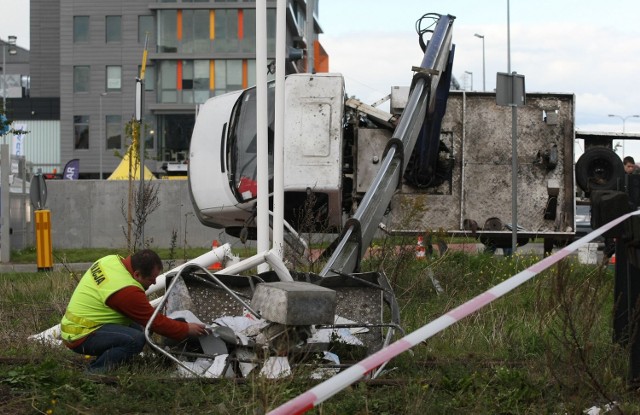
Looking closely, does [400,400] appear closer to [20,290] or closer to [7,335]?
[7,335]

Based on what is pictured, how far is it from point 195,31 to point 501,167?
52222 millimetres

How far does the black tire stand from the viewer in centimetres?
1641

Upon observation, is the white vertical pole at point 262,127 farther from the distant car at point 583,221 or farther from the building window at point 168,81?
the building window at point 168,81

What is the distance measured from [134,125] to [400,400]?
4180 cm

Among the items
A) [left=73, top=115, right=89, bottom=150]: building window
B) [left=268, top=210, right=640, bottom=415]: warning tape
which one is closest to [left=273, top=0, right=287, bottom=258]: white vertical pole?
[left=268, top=210, right=640, bottom=415]: warning tape

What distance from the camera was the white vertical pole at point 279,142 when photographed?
1034 cm

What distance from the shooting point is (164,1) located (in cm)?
6638

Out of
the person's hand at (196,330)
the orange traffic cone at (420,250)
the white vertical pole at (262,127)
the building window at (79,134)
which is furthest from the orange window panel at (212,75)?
the person's hand at (196,330)

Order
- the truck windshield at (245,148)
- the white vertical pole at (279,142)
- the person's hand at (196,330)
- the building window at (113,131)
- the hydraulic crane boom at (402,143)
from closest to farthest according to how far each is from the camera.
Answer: the person's hand at (196,330), the hydraulic crane boom at (402,143), the white vertical pole at (279,142), the truck windshield at (245,148), the building window at (113,131)

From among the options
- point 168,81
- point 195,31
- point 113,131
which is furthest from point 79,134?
point 195,31

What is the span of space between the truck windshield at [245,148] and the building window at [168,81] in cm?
5260

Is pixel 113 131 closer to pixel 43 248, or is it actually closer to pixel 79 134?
pixel 79 134

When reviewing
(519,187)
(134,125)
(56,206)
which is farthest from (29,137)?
(519,187)

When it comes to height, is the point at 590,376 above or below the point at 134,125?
below
